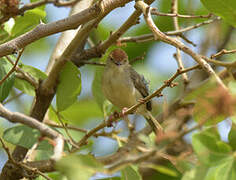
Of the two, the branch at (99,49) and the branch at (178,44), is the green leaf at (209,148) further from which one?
the branch at (99,49)

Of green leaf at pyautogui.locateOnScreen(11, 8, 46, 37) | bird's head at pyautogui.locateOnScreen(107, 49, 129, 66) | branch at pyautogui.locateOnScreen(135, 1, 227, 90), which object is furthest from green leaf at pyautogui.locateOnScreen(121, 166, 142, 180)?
bird's head at pyautogui.locateOnScreen(107, 49, 129, 66)

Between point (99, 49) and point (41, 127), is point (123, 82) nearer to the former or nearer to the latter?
point (99, 49)

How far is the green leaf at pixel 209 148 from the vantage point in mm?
1522

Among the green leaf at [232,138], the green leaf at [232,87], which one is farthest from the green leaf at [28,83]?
the green leaf at [232,87]

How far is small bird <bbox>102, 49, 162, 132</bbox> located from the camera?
161 inches

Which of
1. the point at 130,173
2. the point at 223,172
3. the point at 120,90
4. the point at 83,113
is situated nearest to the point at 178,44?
the point at 223,172

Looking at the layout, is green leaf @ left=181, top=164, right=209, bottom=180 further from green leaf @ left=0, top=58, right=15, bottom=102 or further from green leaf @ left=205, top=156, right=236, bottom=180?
green leaf @ left=0, top=58, right=15, bottom=102

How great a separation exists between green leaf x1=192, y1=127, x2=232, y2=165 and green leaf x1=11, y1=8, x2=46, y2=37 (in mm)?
1949

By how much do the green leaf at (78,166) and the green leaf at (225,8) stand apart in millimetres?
1189

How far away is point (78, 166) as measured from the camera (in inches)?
51.6

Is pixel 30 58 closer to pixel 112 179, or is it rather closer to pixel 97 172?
pixel 112 179

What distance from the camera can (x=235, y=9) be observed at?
6.96 feet

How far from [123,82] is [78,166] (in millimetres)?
3041

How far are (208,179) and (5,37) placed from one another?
7.40 ft
